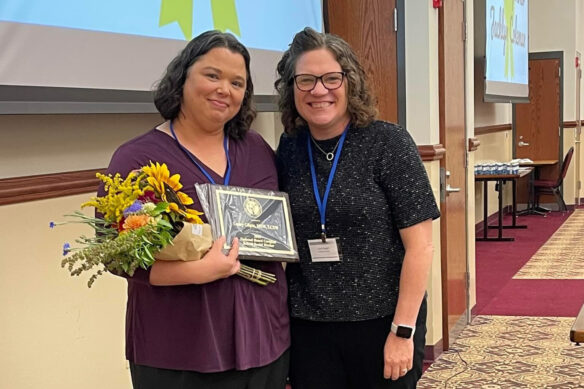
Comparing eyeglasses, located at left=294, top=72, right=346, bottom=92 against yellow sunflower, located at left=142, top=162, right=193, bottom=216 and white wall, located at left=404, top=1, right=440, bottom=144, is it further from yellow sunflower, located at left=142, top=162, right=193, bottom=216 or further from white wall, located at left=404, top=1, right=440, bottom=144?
white wall, located at left=404, top=1, right=440, bottom=144

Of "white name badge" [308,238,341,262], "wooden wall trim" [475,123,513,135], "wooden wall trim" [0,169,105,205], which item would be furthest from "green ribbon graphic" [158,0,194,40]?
"wooden wall trim" [475,123,513,135]

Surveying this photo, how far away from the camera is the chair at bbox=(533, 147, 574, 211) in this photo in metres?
10.5

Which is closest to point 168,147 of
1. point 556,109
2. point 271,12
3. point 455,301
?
point 271,12

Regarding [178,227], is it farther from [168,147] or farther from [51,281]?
[51,281]

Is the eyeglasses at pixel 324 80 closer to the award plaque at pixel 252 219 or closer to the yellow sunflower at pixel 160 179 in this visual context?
the award plaque at pixel 252 219

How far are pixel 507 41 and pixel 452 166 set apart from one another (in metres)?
5.22

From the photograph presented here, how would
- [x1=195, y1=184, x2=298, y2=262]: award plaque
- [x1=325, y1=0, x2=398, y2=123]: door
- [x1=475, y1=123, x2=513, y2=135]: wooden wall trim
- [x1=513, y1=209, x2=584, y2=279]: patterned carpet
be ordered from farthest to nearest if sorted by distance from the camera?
1. [x1=475, y1=123, x2=513, y2=135]: wooden wall trim
2. [x1=513, y1=209, x2=584, y2=279]: patterned carpet
3. [x1=325, y1=0, x2=398, y2=123]: door
4. [x1=195, y1=184, x2=298, y2=262]: award plaque

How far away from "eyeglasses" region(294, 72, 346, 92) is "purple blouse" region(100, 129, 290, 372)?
1.11 ft

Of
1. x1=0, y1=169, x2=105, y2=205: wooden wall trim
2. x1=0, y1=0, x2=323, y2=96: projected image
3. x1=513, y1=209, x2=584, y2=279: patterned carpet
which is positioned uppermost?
x1=0, y1=0, x2=323, y2=96: projected image

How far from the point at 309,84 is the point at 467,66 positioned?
338 centimetres

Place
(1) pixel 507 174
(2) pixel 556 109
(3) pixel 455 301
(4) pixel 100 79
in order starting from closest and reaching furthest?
1. (4) pixel 100 79
2. (3) pixel 455 301
3. (1) pixel 507 174
4. (2) pixel 556 109

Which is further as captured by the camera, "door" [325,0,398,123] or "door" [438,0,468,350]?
"door" [438,0,468,350]

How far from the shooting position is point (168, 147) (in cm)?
176

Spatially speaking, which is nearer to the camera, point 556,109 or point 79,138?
point 79,138
